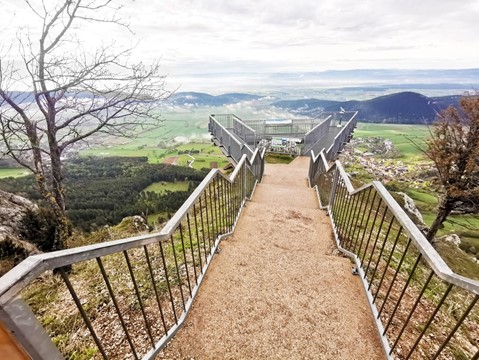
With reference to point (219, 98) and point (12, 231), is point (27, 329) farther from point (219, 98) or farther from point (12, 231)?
point (219, 98)

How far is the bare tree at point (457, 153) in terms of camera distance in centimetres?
884

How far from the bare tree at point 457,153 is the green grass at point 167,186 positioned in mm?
50023

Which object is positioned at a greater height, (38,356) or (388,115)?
(38,356)

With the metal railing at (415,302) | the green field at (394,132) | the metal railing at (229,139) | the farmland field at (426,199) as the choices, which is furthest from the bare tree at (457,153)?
the green field at (394,132)

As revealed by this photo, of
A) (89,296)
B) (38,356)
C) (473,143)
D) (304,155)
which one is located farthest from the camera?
(304,155)

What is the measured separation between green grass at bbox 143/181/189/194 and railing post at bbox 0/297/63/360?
55220mm

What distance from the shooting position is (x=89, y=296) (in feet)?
12.1

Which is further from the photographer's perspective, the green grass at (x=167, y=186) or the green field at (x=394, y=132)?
the green field at (x=394, y=132)

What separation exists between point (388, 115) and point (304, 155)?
4484 inches

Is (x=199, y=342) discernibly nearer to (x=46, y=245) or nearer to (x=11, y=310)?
(x=11, y=310)

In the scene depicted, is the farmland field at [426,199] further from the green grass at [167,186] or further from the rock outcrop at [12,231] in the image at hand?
the green grass at [167,186]

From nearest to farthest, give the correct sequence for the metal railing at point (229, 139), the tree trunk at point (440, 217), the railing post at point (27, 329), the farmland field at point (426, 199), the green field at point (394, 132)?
the railing post at point (27, 329), the tree trunk at point (440, 217), the metal railing at point (229, 139), the farmland field at point (426, 199), the green field at point (394, 132)

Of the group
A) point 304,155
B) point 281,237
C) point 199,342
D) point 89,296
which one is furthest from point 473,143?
point 89,296

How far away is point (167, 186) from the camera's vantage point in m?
Result: 58.2
